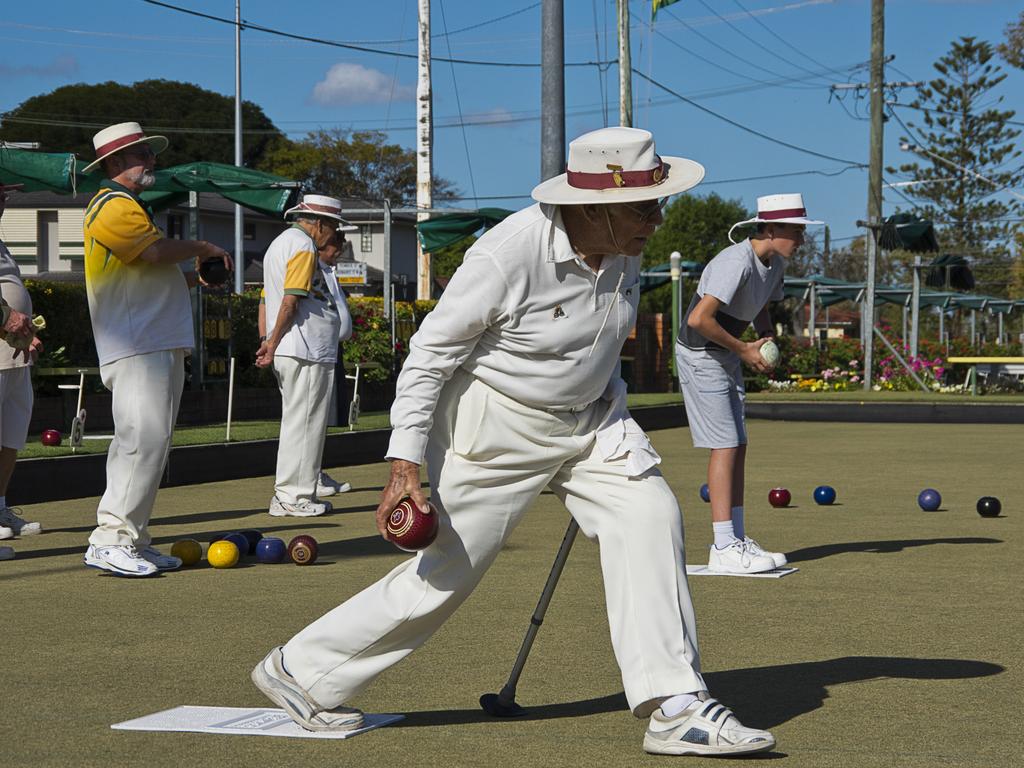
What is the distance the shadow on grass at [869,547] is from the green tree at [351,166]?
56331 mm

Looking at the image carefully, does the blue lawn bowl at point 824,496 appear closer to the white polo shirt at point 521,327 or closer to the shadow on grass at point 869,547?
the shadow on grass at point 869,547

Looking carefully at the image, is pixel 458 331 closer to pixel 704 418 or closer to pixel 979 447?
pixel 704 418

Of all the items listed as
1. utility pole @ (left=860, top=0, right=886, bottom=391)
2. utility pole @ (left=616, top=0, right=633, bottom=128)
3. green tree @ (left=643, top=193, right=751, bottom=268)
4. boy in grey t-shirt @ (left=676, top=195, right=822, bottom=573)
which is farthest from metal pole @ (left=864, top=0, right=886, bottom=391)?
green tree @ (left=643, top=193, right=751, bottom=268)

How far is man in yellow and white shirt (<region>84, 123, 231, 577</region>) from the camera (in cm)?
654

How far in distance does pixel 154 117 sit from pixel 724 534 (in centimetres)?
7063

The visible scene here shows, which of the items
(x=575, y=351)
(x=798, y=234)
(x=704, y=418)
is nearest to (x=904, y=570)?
(x=704, y=418)

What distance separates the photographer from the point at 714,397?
7016 millimetres

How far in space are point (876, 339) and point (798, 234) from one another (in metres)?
26.6

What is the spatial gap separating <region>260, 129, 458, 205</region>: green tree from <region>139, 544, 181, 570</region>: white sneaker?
57.3 meters

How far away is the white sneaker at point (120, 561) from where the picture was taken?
656cm

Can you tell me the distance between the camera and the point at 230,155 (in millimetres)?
73000

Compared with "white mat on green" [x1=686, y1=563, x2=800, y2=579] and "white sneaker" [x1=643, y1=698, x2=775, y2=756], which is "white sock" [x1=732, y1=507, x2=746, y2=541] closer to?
"white mat on green" [x1=686, y1=563, x2=800, y2=579]

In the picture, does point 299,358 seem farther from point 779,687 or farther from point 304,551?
point 779,687

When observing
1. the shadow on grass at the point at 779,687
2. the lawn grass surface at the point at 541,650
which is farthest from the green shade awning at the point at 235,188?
the shadow on grass at the point at 779,687
